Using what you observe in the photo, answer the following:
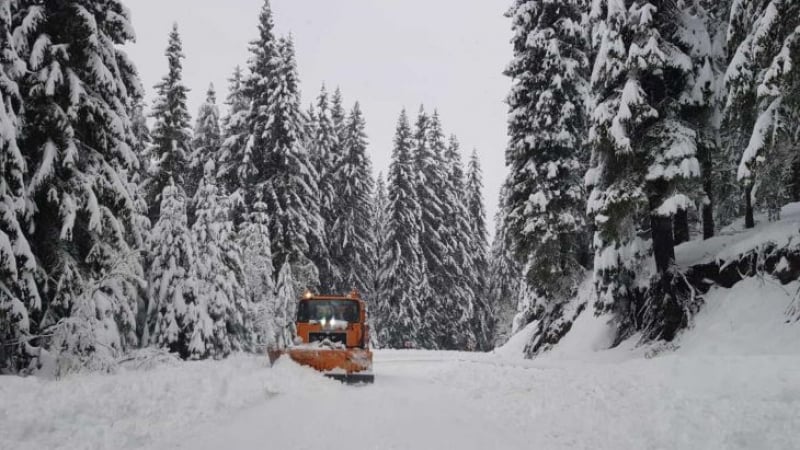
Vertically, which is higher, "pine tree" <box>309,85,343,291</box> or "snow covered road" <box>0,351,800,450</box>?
"pine tree" <box>309,85,343,291</box>

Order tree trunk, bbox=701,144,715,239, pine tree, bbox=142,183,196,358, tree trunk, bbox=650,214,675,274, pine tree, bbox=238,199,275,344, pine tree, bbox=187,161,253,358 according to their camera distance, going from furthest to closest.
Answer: pine tree, bbox=238,199,275,344
pine tree, bbox=187,161,253,358
pine tree, bbox=142,183,196,358
tree trunk, bbox=701,144,715,239
tree trunk, bbox=650,214,675,274

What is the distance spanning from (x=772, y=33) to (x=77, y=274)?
50.0 ft

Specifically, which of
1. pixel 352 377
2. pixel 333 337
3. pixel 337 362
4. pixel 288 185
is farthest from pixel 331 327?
pixel 288 185

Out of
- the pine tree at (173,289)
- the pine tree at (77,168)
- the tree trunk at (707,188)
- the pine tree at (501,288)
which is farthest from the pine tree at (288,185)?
the pine tree at (501,288)

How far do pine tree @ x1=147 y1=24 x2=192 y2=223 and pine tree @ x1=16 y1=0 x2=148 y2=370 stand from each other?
26.8 ft

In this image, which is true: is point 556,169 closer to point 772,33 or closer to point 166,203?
point 772,33

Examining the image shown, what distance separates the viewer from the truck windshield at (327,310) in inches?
653

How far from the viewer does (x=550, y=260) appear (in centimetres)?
1839

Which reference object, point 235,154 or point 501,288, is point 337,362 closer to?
point 235,154

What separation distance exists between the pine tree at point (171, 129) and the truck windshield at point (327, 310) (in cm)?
941

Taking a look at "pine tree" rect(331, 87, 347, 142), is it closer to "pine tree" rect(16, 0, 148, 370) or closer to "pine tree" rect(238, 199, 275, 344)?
"pine tree" rect(238, 199, 275, 344)

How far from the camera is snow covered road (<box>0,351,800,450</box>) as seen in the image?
613 cm

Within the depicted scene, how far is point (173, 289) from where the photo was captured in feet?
67.6

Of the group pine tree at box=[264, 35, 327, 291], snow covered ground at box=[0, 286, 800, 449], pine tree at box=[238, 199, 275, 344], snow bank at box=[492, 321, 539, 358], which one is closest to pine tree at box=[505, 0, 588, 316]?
snow bank at box=[492, 321, 539, 358]
